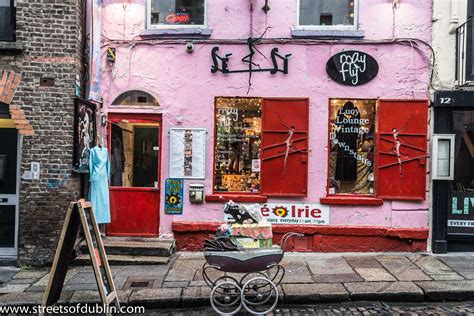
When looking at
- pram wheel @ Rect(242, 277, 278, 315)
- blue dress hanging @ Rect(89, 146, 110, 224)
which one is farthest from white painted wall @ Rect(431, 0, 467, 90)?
blue dress hanging @ Rect(89, 146, 110, 224)

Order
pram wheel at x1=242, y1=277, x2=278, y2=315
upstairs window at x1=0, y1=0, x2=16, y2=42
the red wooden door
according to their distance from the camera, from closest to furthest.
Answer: pram wheel at x1=242, y1=277, x2=278, y2=315, upstairs window at x1=0, y1=0, x2=16, y2=42, the red wooden door

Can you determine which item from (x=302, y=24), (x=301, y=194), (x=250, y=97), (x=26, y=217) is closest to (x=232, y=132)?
(x=250, y=97)

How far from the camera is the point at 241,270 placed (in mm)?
5887

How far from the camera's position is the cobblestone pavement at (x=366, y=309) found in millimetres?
5984

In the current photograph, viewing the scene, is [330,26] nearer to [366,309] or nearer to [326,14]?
[326,14]

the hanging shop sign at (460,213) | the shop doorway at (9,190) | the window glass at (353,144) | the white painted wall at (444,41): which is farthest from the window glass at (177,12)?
the hanging shop sign at (460,213)

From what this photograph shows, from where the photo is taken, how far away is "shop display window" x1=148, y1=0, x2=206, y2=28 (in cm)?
913

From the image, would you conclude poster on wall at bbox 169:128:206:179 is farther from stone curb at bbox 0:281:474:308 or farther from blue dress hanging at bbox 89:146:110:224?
stone curb at bbox 0:281:474:308

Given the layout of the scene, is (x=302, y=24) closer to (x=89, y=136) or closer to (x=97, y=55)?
(x=97, y=55)

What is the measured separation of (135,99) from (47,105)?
164cm

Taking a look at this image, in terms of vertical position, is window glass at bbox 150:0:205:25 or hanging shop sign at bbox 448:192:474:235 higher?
window glass at bbox 150:0:205:25

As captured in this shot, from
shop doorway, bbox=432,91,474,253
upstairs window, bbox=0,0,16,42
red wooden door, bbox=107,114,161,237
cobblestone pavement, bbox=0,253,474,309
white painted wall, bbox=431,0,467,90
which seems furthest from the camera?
red wooden door, bbox=107,114,161,237

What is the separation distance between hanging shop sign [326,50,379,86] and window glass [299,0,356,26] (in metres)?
0.70

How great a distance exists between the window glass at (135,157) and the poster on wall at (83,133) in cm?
49
